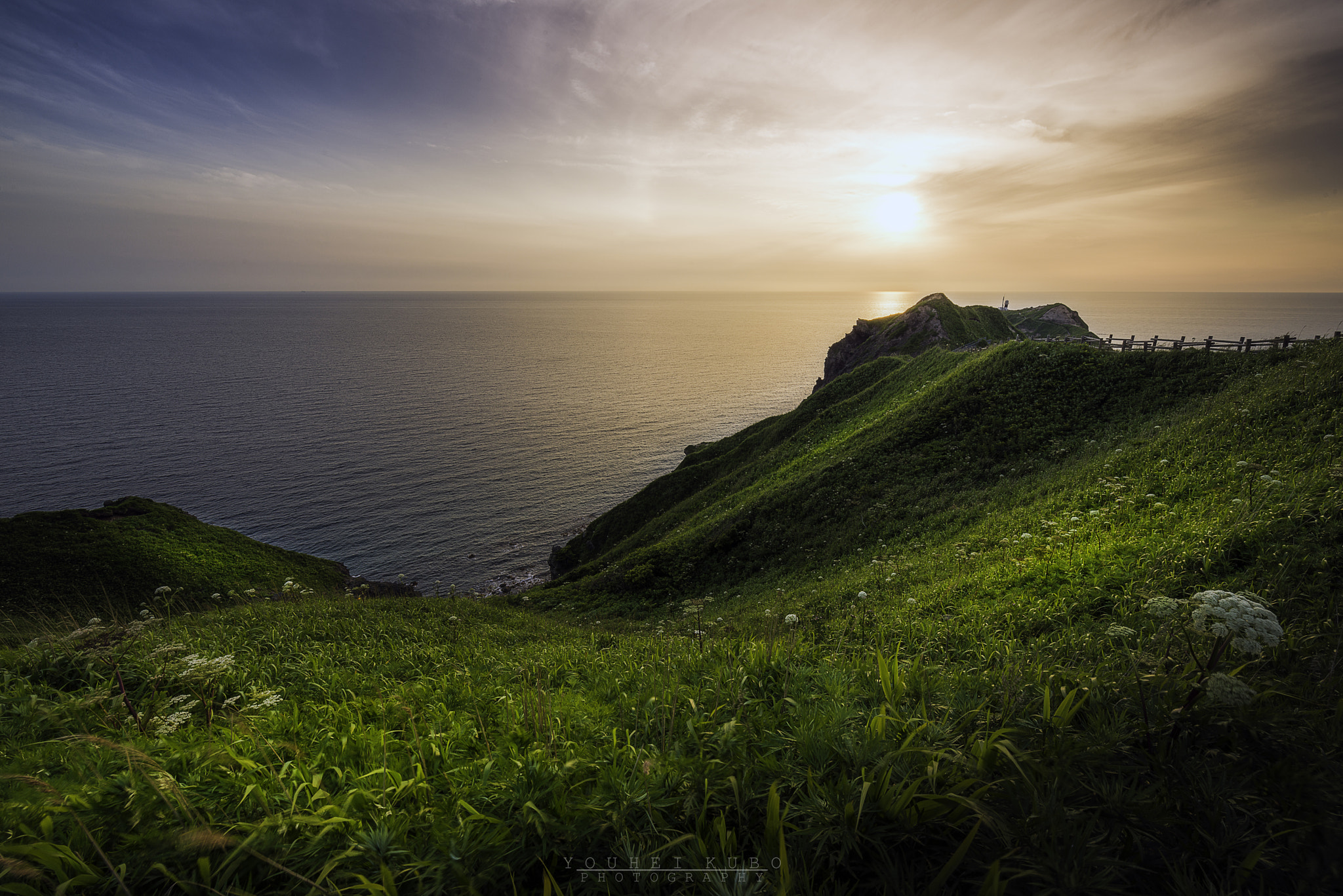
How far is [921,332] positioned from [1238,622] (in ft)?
205

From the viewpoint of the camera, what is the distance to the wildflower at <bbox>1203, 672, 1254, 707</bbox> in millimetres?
3197

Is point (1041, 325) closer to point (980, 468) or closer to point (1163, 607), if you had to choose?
point (980, 468)

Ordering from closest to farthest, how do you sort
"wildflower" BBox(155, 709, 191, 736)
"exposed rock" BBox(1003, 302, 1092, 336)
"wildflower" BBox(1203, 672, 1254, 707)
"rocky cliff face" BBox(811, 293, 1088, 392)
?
"wildflower" BBox(1203, 672, 1254, 707) → "wildflower" BBox(155, 709, 191, 736) → "rocky cliff face" BBox(811, 293, 1088, 392) → "exposed rock" BBox(1003, 302, 1092, 336)

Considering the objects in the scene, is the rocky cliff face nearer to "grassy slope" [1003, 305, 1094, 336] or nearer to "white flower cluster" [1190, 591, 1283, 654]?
"grassy slope" [1003, 305, 1094, 336]

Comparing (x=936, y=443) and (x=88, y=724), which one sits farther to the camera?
(x=936, y=443)

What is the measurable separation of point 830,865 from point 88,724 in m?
6.47

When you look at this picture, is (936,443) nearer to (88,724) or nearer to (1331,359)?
(1331,359)

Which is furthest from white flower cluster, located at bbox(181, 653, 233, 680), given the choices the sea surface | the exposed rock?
the exposed rock

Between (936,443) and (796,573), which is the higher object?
(936,443)

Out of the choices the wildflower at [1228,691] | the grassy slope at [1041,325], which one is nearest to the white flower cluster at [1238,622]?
the wildflower at [1228,691]

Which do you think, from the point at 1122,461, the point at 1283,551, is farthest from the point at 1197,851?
the point at 1122,461

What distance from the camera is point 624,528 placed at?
4300 centimetres

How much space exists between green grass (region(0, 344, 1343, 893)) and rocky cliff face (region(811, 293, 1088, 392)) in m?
50.2

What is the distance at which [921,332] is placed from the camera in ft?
193
